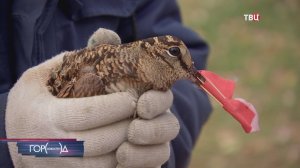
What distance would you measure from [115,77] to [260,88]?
8.76 feet

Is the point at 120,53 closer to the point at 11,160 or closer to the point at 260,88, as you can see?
the point at 11,160

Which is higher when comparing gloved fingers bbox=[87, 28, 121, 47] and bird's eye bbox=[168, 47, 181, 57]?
bird's eye bbox=[168, 47, 181, 57]

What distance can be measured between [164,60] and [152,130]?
16cm

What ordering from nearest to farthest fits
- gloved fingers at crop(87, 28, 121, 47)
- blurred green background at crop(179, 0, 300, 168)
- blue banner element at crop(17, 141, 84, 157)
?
blue banner element at crop(17, 141, 84, 157) → gloved fingers at crop(87, 28, 121, 47) → blurred green background at crop(179, 0, 300, 168)

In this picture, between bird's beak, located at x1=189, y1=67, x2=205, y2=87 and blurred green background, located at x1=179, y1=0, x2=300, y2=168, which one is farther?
blurred green background, located at x1=179, y1=0, x2=300, y2=168

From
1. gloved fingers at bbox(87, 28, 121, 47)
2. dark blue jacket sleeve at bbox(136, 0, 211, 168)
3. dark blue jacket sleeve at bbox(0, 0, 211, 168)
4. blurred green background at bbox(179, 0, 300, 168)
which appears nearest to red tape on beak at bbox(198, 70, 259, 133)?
gloved fingers at bbox(87, 28, 121, 47)

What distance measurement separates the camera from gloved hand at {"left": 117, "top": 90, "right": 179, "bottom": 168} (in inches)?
45.6

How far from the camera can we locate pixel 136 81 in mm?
1155

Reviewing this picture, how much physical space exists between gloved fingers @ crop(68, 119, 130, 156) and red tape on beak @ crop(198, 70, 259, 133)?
7.9 inches

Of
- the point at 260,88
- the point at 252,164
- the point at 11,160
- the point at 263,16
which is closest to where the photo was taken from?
the point at 11,160

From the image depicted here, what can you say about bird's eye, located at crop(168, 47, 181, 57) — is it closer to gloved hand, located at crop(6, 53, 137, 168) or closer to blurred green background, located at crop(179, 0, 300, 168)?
gloved hand, located at crop(6, 53, 137, 168)

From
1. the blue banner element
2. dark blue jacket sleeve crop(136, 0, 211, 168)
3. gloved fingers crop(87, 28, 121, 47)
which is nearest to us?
the blue banner element

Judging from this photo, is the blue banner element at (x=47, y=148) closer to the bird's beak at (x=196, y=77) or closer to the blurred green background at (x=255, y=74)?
the bird's beak at (x=196, y=77)

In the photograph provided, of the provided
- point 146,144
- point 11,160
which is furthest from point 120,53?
point 11,160
